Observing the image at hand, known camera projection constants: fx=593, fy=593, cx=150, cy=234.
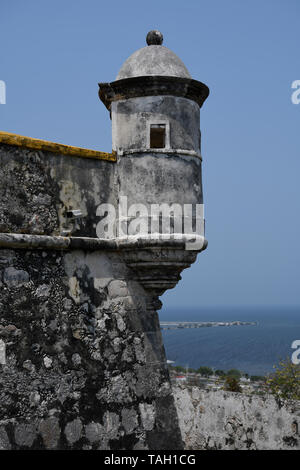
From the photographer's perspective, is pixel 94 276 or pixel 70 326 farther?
pixel 94 276

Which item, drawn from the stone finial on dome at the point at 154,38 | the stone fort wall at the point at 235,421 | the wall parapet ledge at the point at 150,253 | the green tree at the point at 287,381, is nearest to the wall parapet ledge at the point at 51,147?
the wall parapet ledge at the point at 150,253

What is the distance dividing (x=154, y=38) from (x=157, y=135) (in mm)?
1263

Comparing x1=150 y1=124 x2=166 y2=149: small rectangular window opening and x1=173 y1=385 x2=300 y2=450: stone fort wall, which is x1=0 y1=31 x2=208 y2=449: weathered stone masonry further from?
x1=173 y1=385 x2=300 y2=450: stone fort wall

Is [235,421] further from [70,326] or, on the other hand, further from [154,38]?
[154,38]

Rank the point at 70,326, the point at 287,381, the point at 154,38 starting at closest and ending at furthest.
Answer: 1. the point at 70,326
2. the point at 154,38
3. the point at 287,381

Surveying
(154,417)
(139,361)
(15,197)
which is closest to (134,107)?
(15,197)

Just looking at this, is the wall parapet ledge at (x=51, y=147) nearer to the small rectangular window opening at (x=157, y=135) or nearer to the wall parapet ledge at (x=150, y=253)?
the small rectangular window opening at (x=157, y=135)

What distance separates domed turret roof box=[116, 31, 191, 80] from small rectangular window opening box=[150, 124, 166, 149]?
635 mm

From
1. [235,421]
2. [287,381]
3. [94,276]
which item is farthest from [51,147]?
[287,381]

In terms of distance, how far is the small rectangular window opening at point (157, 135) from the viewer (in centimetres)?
722

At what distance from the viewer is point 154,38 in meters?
7.72

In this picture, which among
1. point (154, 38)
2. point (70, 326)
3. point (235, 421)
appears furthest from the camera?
point (235, 421)

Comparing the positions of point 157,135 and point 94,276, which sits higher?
point 157,135

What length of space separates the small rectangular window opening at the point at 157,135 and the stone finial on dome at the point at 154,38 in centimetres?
118
